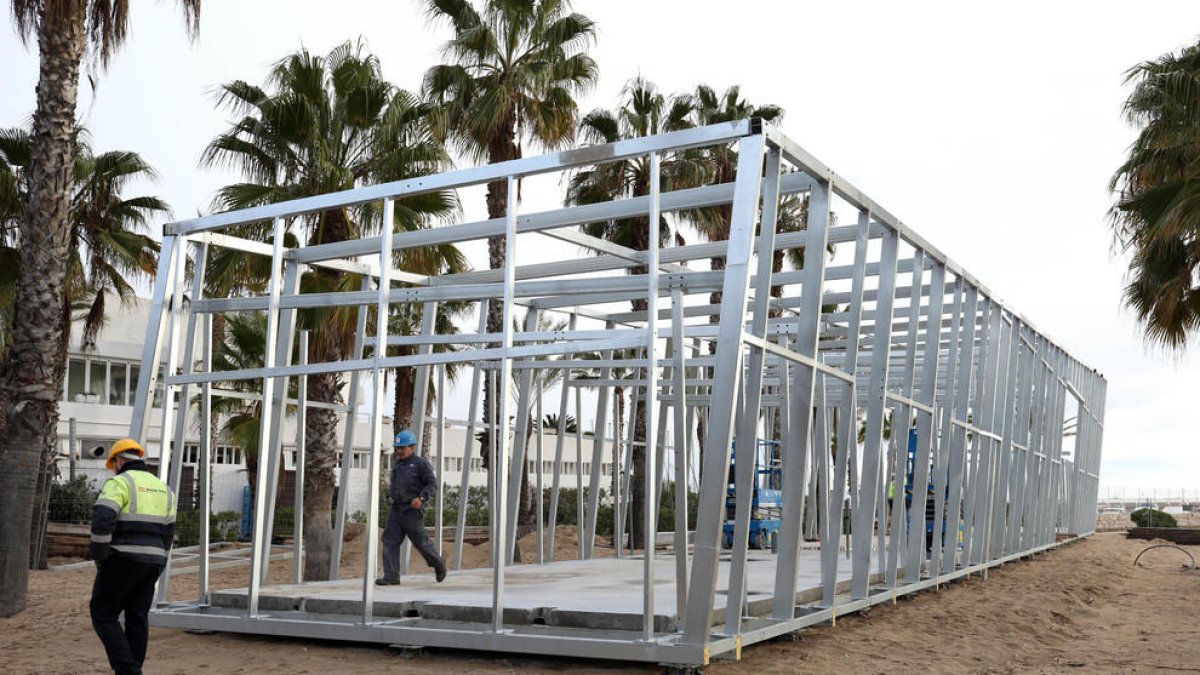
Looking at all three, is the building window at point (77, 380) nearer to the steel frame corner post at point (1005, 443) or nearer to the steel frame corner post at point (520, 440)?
the steel frame corner post at point (520, 440)

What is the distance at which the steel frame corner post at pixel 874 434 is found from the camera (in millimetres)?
13516

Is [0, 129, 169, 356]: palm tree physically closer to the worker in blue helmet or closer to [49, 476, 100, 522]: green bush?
[49, 476, 100, 522]: green bush

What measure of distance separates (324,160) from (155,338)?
6656 millimetres

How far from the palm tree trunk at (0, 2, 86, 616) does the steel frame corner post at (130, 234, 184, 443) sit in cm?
308

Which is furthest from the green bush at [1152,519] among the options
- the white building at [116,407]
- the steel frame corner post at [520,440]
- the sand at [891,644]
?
the steel frame corner post at [520,440]

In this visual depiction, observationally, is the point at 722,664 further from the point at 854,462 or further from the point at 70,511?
the point at 70,511

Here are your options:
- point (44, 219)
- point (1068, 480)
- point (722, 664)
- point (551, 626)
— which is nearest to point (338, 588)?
point (551, 626)

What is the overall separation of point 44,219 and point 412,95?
6841mm

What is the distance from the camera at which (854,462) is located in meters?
16.5

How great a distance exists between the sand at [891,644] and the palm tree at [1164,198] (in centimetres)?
607

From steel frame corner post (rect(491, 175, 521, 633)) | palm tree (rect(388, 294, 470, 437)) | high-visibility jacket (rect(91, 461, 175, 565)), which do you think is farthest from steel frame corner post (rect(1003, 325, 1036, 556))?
high-visibility jacket (rect(91, 461, 175, 565))

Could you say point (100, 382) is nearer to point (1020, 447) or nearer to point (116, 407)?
point (116, 407)

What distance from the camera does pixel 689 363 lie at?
14.3 meters

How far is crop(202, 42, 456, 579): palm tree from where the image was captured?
18.8m
